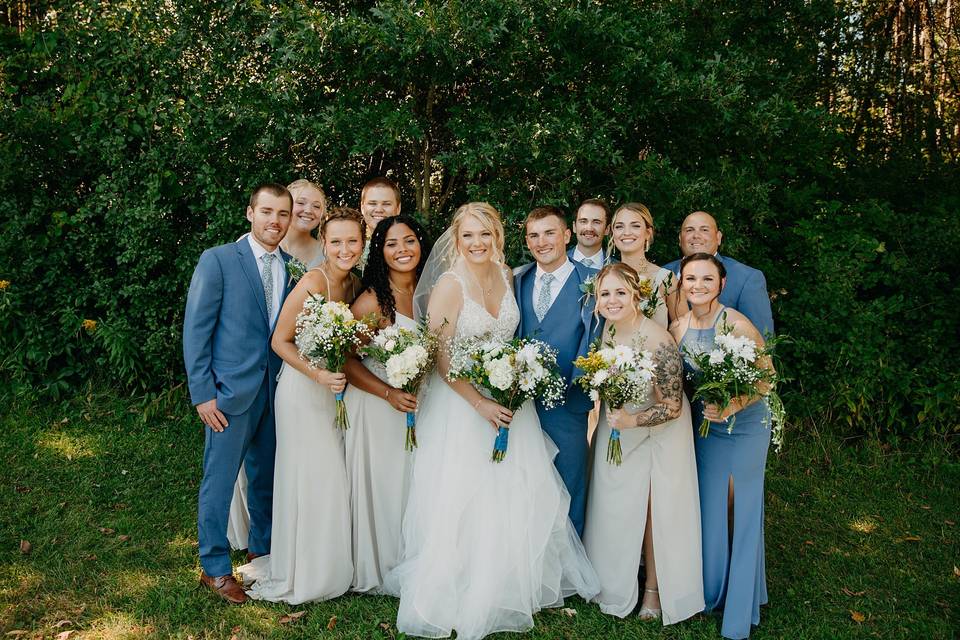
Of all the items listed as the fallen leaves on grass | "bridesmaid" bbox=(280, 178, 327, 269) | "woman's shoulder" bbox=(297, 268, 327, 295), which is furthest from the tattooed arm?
"bridesmaid" bbox=(280, 178, 327, 269)

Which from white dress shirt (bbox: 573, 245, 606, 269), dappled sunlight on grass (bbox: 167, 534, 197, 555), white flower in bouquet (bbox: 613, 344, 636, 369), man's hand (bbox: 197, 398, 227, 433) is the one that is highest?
white dress shirt (bbox: 573, 245, 606, 269)

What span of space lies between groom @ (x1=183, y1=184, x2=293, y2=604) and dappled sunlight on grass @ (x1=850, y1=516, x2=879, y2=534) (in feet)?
15.1

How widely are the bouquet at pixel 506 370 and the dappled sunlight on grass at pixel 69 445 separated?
424 cm

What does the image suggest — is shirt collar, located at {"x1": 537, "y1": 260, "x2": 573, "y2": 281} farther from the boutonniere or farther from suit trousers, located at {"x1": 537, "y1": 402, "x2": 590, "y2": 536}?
the boutonniere

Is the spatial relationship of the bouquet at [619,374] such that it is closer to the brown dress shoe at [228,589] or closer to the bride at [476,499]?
the bride at [476,499]

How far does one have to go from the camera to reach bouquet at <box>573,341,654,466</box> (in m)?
3.84

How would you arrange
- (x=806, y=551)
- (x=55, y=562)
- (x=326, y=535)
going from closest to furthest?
(x=326, y=535), (x=55, y=562), (x=806, y=551)

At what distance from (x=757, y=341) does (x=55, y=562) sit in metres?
4.64

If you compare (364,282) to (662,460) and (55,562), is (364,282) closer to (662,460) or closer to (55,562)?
(662,460)

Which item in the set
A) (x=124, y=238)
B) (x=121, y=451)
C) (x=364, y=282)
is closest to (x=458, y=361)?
(x=364, y=282)

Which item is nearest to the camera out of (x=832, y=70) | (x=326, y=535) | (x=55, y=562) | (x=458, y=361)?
(x=458, y=361)

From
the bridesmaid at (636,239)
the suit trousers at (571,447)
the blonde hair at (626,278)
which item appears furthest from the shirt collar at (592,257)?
the suit trousers at (571,447)

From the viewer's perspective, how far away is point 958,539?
5.54m

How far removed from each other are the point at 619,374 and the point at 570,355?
0.70 m
